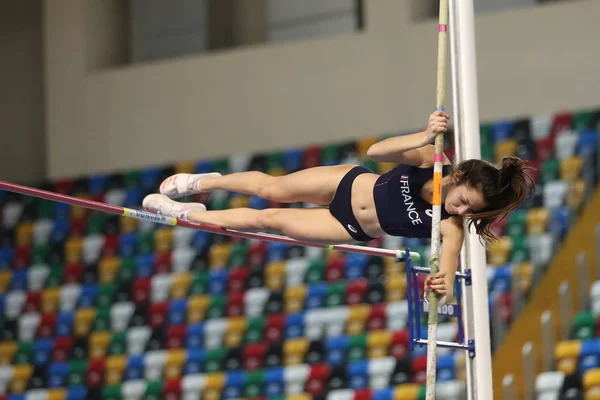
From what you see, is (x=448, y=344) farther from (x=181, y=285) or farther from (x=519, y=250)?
(x=181, y=285)

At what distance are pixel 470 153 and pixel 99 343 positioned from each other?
20.5 ft

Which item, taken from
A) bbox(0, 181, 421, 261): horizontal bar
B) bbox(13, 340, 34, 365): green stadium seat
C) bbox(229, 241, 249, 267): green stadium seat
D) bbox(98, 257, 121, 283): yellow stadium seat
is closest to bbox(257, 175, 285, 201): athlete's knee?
bbox(0, 181, 421, 261): horizontal bar

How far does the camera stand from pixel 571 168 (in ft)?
31.3

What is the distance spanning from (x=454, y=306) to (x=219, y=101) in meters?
6.50

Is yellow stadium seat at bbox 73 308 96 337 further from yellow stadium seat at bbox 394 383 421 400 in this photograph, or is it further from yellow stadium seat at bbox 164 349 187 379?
yellow stadium seat at bbox 394 383 421 400

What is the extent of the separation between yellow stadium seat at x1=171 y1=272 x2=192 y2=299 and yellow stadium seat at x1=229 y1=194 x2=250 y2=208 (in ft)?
2.56

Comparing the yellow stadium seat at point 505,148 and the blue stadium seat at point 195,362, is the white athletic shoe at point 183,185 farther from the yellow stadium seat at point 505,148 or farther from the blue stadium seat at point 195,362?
the yellow stadium seat at point 505,148

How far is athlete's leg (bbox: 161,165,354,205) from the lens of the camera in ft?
16.6

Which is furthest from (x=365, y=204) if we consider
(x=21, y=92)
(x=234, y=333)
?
(x=21, y=92)

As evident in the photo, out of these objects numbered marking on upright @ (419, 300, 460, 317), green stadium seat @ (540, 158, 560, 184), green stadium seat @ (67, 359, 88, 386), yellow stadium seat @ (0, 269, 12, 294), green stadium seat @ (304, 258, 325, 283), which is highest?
green stadium seat @ (540, 158, 560, 184)

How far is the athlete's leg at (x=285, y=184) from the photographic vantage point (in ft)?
16.6

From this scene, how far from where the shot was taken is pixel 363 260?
32.8 ft

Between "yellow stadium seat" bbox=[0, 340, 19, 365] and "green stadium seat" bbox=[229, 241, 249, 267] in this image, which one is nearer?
"green stadium seat" bbox=[229, 241, 249, 267]

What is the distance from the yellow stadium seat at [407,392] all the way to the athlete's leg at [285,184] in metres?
3.73
